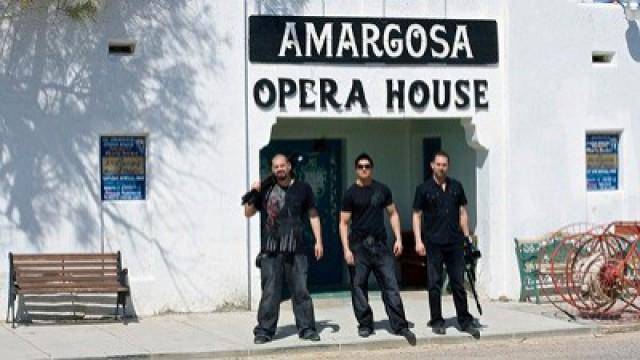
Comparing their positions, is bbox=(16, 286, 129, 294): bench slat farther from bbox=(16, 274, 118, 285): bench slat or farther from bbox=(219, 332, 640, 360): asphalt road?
bbox=(219, 332, 640, 360): asphalt road

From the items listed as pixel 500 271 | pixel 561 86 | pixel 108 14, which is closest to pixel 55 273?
pixel 108 14

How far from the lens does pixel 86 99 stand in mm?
15672

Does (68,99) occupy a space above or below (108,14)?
below

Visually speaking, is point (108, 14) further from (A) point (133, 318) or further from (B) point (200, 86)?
(A) point (133, 318)

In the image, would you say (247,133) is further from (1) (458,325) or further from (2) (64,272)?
(1) (458,325)

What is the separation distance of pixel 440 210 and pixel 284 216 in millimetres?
1758

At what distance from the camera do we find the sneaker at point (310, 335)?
45.6 ft

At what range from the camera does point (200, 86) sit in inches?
637

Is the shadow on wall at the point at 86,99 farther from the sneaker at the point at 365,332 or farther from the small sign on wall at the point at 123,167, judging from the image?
the sneaker at the point at 365,332

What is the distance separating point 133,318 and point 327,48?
13.9 feet

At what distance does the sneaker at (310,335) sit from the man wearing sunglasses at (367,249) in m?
0.55

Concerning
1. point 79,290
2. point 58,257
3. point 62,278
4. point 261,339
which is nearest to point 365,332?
point 261,339

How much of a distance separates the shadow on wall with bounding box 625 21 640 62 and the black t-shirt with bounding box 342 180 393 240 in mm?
5737

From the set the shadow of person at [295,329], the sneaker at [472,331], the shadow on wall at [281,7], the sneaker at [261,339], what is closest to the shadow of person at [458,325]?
the sneaker at [472,331]
